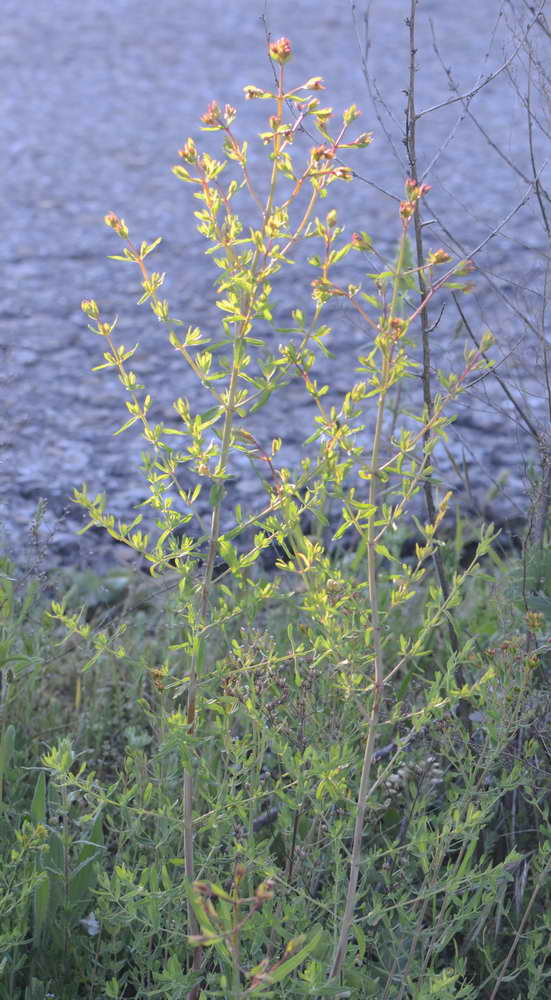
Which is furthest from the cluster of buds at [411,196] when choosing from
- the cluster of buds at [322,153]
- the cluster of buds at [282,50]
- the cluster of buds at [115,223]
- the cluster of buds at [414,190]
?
the cluster of buds at [115,223]

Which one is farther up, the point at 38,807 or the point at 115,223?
the point at 115,223

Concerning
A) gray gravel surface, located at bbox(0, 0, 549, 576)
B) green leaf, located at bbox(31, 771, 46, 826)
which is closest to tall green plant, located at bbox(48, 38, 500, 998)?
gray gravel surface, located at bbox(0, 0, 549, 576)

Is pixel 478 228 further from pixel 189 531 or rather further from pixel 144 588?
pixel 144 588

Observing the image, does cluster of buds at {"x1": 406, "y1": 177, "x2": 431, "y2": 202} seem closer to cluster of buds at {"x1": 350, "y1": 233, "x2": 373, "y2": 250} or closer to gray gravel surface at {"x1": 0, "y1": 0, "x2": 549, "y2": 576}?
cluster of buds at {"x1": 350, "y1": 233, "x2": 373, "y2": 250}

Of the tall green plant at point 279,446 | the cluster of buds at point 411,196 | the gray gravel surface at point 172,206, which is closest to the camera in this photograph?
the cluster of buds at point 411,196

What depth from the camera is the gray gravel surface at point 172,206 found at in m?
3.48

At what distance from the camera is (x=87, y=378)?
448 centimetres

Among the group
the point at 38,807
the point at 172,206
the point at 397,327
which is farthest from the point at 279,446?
the point at 172,206

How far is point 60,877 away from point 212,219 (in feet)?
3.62

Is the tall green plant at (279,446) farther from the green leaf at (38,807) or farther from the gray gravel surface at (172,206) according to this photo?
the green leaf at (38,807)

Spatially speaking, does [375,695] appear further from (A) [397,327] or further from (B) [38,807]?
(B) [38,807]

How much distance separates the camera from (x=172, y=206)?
6637 millimetres

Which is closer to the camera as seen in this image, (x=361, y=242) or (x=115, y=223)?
(x=361, y=242)

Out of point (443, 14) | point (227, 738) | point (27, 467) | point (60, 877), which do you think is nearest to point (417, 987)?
point (227, 738)
